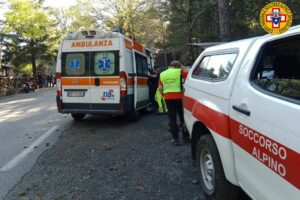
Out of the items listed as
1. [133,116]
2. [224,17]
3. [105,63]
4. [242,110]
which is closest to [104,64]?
[105,63]

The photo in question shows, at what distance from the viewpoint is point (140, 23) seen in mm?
49906

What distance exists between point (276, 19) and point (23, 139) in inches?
274

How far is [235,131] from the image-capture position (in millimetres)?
3656

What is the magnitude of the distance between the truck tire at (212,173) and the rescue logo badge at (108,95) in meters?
5.51

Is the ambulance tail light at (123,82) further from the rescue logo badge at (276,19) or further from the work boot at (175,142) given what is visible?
the rescue logo badge at (276,19)

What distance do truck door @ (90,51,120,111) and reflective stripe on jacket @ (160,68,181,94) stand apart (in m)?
2.24

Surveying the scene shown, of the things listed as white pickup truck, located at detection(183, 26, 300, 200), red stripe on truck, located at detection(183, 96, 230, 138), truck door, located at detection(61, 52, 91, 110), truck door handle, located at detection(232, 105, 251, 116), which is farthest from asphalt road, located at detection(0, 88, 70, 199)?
truck door handle, located at detection(232, 105, 251, 116)

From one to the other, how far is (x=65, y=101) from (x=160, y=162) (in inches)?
187

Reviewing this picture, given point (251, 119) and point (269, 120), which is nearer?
point (269, 120)

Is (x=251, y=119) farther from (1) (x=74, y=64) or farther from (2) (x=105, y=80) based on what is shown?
(1) (x=74, y=64)

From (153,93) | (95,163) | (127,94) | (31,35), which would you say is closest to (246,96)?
(95,163)

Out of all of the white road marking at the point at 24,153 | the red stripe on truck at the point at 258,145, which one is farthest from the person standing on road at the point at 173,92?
the red stripe on truck at the point at 258,145

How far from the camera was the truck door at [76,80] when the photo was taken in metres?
10.6

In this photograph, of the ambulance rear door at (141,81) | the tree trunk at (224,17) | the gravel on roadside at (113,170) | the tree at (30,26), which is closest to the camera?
the gravel on roadside at (113,170)
